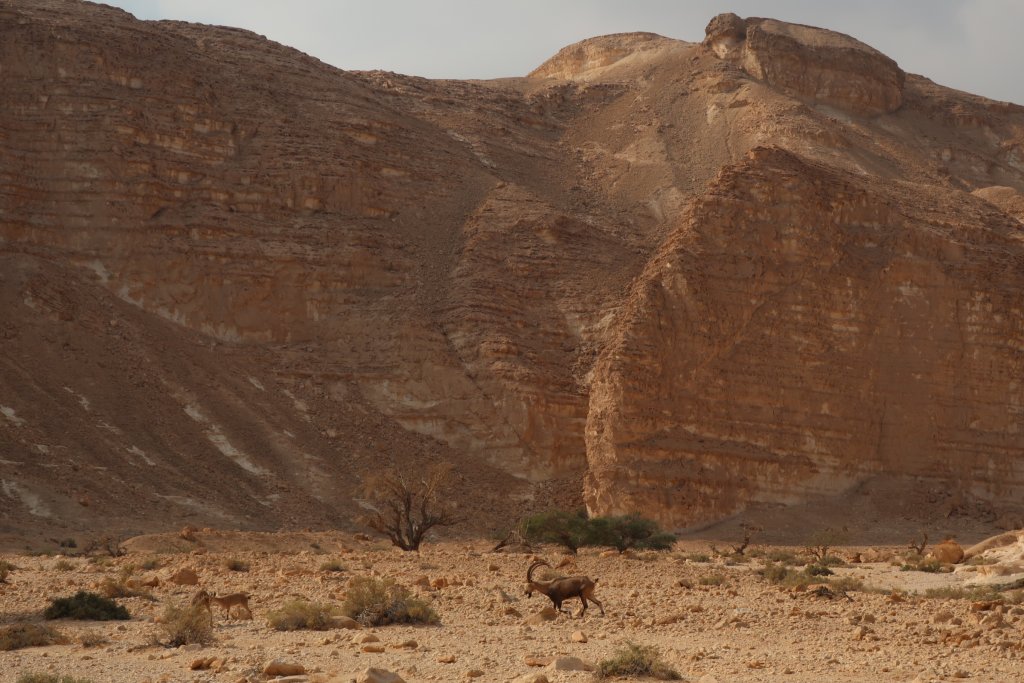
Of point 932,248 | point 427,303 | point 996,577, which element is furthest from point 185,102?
point 996,577

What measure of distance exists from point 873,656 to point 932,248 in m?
35.3

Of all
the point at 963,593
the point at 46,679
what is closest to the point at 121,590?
the point at 46,679

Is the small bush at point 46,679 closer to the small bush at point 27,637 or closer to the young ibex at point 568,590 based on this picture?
the small bush at point 27,637

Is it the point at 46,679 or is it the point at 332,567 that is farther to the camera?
the point at 332,567

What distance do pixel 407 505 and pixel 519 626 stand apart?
16219mm

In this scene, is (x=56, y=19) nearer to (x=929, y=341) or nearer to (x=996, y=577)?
(x=929, y=341)

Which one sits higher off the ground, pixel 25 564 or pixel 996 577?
pixel 996 577

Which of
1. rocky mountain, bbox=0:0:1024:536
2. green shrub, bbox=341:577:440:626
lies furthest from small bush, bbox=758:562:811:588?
rocky mountain, bbox=0:0:1024:536

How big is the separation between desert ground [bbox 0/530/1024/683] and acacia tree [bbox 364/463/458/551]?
6140 mm

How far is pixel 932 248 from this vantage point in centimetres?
4678

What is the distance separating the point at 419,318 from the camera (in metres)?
48.1

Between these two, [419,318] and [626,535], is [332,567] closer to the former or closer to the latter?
[626,535]

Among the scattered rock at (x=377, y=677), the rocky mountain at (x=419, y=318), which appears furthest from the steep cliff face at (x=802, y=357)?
the scattered rock at (x=377, y=677)

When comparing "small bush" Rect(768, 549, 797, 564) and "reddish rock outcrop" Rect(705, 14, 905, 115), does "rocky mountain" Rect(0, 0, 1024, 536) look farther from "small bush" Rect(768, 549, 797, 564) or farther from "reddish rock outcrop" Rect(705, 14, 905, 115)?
"reddish rock outcrop" Rect(705, 14, 905, 115)
